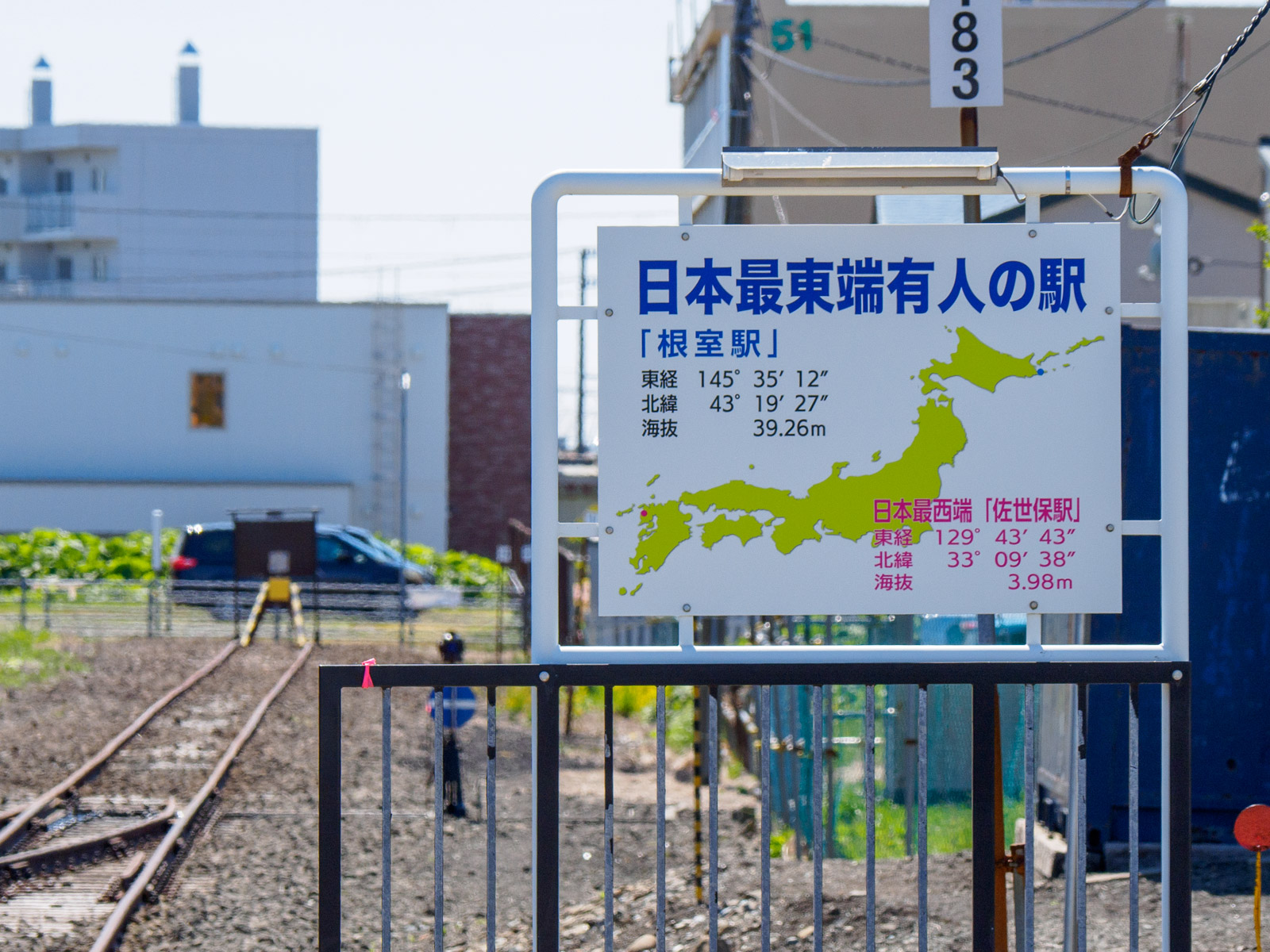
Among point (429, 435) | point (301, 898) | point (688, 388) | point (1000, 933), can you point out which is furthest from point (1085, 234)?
point (429, 435)

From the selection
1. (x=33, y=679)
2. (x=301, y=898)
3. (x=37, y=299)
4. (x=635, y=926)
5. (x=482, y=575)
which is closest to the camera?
(x=635, y=926)

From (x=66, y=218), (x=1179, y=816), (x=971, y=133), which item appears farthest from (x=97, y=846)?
(x=66, y=218)

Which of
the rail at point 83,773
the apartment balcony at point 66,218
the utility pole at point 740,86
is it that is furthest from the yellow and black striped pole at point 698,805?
the apartment balcony at point 66,218

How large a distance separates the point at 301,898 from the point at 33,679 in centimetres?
1053

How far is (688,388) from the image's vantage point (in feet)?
12.8

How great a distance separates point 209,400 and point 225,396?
537 mm

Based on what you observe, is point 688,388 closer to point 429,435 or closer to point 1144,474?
point 1144,474

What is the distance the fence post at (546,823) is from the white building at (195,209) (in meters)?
53.0

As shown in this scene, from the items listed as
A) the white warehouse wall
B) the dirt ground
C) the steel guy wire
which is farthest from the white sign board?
the white warehouse wall

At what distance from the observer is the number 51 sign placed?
4660mm

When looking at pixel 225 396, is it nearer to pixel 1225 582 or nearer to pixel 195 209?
pixel 195 209

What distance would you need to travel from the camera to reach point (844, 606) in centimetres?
393

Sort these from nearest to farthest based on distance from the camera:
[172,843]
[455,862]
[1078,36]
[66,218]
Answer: [172,843], [455,862], [1078,36], [66,218]

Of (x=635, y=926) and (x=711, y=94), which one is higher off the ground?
(x=711, y=94)
